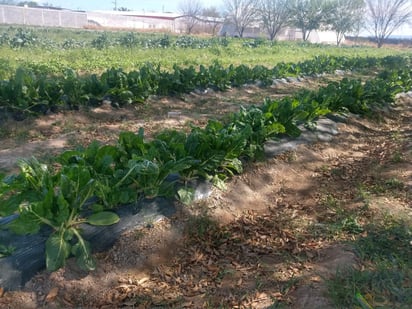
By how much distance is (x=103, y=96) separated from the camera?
760 cm

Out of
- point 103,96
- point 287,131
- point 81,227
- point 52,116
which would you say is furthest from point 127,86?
point 81,227

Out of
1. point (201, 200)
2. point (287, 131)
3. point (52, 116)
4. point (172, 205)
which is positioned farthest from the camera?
point (52, 116)

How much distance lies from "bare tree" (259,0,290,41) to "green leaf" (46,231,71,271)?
60712mm

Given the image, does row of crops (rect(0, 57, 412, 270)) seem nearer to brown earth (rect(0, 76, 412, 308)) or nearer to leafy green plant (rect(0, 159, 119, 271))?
leafy green plant (rect(0, 159, 119, 271))

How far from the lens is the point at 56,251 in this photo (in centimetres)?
258

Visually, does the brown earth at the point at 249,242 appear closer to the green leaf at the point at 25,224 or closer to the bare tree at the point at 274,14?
the green leaf at the point at 25,224

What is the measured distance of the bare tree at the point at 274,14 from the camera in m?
59.0

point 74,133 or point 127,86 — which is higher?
point 127,86

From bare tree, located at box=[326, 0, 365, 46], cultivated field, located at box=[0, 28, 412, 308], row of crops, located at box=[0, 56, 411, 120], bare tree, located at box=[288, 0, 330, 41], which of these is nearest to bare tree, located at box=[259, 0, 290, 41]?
bare tree, located at box=[288, 0, 330, 41]

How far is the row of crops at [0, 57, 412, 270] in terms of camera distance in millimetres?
2648

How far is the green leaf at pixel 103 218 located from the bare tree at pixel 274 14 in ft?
198

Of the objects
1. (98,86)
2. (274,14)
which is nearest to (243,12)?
(274,14)

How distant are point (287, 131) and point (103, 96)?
163 inches

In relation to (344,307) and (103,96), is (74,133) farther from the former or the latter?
(344,307)
